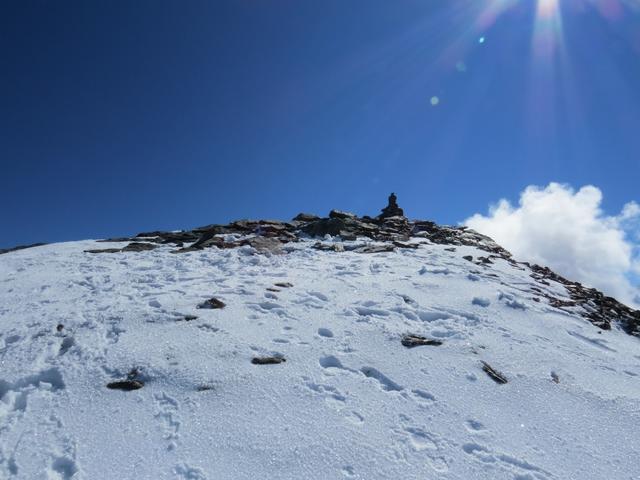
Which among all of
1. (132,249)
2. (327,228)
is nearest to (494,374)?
(327,228)

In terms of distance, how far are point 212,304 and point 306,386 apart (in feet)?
12.3

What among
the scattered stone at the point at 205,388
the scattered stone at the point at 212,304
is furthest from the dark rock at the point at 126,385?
the scattered stone at the point at 212,304

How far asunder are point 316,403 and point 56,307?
6.83 meters

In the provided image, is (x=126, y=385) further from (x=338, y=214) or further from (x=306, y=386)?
(x=338, y=214)

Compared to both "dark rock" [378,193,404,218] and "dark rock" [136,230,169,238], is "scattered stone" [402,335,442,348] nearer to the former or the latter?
"dark rock" [136,230,169,238]

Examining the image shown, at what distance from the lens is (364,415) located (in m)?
5.31

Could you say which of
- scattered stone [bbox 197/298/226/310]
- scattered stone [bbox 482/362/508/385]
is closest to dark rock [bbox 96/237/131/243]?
scattered stone [bbox 197/298/226/310]

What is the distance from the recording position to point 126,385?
18.7 feet

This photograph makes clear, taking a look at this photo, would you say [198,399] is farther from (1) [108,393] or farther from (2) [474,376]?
(2) [474,376]

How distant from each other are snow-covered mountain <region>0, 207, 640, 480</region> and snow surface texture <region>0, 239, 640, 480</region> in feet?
0.08

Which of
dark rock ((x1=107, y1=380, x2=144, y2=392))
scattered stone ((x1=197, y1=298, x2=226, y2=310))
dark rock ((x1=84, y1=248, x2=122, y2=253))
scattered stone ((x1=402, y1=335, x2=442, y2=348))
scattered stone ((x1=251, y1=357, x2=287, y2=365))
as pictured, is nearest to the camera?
dark rock ((x1=107, y1=380, x2=144, y2=392))

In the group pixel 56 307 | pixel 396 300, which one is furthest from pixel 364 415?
pixel 56 307

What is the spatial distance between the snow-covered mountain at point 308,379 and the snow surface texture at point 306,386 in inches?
1.0

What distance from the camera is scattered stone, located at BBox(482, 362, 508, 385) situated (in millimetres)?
6430
